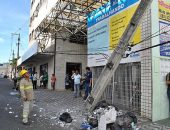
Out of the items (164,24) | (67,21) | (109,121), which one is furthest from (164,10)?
(67,21)

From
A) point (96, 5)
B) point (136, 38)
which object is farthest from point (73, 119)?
point (96, 5)

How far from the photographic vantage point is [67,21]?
2162 cm

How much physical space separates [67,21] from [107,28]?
9.95 m

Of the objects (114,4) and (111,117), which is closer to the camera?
(111,117)

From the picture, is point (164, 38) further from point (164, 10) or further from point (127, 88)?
point (127, 88)

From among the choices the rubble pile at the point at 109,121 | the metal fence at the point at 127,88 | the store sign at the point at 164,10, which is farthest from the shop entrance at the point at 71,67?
the rubble pile at the point at 109,121

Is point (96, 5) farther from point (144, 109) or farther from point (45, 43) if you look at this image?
point (144, 109)

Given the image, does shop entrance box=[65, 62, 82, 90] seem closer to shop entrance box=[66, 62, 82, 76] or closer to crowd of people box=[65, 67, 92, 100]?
shop entrance box=[66, 62, 82, 76]

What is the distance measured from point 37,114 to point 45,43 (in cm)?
1544

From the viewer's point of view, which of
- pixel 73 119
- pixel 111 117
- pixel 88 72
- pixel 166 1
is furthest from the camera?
pixel 88 72

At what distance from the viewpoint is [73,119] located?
9.02 metres

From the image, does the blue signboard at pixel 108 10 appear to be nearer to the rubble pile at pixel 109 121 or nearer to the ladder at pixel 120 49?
the ladder at pixel 120 49

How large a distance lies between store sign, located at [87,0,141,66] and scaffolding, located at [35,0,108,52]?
430cm

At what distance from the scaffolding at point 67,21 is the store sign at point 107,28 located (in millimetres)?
4296
